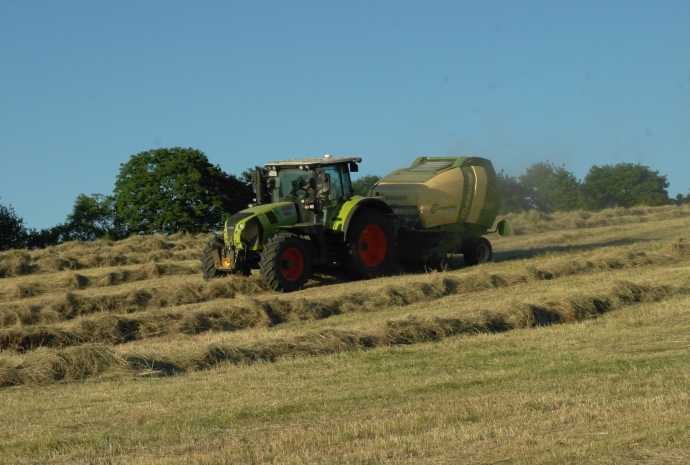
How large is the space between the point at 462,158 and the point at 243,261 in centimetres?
571

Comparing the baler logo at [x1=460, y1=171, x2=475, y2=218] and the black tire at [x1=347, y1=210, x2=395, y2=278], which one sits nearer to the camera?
the black tire at [x1=347, y1=210, x2=395, y2=278]

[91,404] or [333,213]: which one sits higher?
[333,213]

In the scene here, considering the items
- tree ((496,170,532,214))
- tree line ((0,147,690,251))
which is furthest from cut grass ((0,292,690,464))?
tree ((496,170,532,214))

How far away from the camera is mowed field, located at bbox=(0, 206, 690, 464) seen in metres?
6.22

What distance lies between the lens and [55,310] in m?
14.4

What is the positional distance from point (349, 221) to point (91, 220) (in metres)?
33.3

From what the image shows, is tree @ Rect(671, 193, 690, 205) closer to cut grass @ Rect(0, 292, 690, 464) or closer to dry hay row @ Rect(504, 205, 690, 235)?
dry hay row @ Rect(504, 205, 690, 235)

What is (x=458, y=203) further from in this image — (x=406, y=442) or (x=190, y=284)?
(x=406, y=442)

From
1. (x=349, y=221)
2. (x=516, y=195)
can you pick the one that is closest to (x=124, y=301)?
(x=349, y=221)

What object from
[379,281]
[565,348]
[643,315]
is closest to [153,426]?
[565,348]

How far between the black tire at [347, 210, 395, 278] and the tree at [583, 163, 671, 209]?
50331 mm

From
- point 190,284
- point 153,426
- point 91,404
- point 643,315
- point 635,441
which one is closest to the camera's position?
point 635,441

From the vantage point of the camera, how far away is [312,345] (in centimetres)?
1060

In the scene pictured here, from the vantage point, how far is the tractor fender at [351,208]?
1766cm
